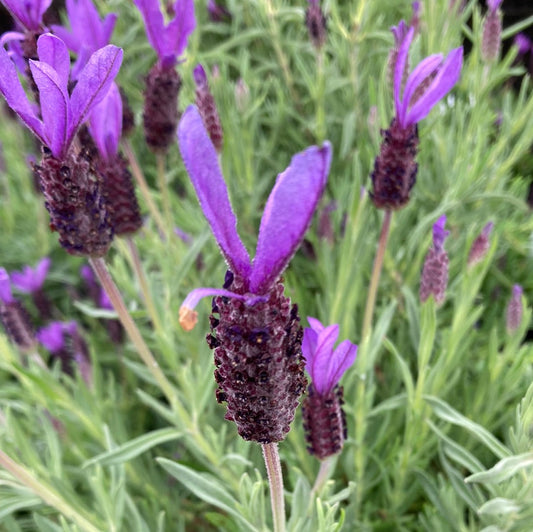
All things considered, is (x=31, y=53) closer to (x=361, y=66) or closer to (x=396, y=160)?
(x=396, y=160)

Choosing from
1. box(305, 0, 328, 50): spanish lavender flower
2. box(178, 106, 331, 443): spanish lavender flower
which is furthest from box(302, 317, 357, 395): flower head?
box(305, 0, 328, 50): spanish lavender flower

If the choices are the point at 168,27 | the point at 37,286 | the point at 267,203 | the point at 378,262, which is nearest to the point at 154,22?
the point at 168,27

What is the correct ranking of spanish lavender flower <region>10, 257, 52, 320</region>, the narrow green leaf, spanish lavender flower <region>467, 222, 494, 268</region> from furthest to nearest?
1. spanish lavender flower <region>10, 257, 52, 320</region>
2. spanish lavender flower <region>467, 222, 494, 268</region>
3. the narrow green leaf

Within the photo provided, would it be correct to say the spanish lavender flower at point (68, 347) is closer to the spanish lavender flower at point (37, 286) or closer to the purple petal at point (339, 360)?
the spanish lavender flower at point (37, 286)

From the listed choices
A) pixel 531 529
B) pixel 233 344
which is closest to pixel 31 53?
pixel 233 344

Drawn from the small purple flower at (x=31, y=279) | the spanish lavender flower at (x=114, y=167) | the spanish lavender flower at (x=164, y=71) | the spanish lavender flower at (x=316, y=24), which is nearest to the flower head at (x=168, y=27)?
the spanish lavender flower at (x=164, y=71)

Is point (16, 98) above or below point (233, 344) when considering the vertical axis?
above

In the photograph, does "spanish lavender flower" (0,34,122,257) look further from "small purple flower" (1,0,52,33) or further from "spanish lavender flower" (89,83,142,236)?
"small purple flower" (1,0,52,33)
